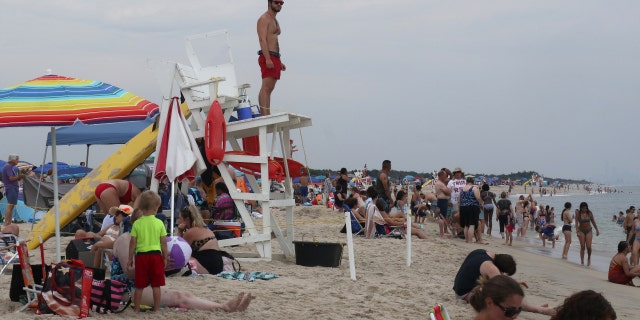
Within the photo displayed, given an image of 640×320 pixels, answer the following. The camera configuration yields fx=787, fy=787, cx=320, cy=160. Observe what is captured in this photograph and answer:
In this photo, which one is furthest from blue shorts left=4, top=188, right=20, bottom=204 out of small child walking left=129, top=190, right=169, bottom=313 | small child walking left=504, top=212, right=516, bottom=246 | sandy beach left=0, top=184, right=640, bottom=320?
small child walking left=504, top=212, right=516, bottom=246

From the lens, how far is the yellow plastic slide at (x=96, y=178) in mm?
10180

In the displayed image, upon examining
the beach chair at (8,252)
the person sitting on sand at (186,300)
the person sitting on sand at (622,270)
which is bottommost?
the person sitting on sand at (622,270)

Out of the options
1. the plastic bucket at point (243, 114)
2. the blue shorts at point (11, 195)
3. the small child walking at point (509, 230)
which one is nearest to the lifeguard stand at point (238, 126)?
the plastic bucket at point (243, 114)

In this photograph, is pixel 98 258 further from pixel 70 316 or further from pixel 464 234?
pixel 464 234

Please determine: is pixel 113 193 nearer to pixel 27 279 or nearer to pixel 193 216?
→ pixel 193 216

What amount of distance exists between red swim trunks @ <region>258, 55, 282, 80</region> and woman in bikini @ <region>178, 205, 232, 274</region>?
8.69 ft

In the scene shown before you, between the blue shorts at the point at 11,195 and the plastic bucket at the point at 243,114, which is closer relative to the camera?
the plastic bucket at the point at 243,114

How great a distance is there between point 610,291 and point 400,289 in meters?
4.61

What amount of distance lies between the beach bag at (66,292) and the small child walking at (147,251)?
43 centimetres

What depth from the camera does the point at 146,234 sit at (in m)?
6.63

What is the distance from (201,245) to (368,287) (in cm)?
190

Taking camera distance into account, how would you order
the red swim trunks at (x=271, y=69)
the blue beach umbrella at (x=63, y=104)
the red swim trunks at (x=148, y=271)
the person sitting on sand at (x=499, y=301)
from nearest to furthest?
1. the person sitting on sand at (x=499, y=301)
2. the red swim trunks at (x=148, y=271)
3. the blue beach umbrella at (x=63, y=104)
4. the red swim trunks at (x=271, y=69)

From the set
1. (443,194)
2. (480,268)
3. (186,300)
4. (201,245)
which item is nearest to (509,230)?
(443,194)

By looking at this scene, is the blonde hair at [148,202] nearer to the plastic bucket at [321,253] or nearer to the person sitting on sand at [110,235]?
the person sitting on sand at [110,235]
